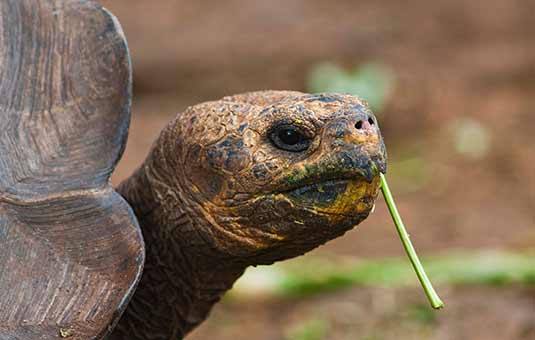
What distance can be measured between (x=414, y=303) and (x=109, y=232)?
2466 millimetres

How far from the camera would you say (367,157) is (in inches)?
94.0

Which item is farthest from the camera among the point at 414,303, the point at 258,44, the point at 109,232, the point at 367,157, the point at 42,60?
the point at 258,44

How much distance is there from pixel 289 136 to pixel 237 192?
0.69ft

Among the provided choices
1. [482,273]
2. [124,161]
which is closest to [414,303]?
[482,273]

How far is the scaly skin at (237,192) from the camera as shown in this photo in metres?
2.44

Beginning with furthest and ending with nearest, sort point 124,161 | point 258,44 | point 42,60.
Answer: point 258,44 < point 124,161 < point 42,60

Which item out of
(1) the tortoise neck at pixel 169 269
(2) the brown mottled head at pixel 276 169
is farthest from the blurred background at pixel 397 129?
(2) the brown mottled head at pixel 276 169

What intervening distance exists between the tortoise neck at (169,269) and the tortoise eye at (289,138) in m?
0.35

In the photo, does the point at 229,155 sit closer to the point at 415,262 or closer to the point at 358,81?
the point at 415,262

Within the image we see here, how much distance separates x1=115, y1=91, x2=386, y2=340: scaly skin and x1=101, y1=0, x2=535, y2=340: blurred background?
5.71ft

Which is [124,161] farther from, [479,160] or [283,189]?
[283,189]

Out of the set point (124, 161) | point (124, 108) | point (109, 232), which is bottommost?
point (124, 161)

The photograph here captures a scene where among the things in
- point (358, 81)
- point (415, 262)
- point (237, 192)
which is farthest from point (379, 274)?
point (358, 81)

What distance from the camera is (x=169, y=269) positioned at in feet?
9.76
